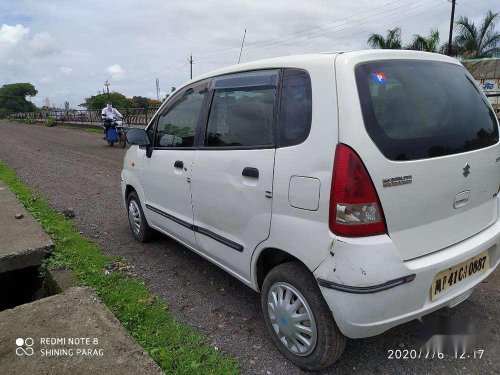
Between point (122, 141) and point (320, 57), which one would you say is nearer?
point (320, 57)

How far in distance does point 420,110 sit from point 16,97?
10576cm

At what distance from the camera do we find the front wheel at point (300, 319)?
213 centimetres

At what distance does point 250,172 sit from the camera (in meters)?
2.44

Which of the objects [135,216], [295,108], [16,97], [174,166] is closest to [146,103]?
[135,216]

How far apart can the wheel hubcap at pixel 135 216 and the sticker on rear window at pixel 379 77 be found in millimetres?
3000

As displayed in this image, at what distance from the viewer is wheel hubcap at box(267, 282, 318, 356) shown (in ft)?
7.24

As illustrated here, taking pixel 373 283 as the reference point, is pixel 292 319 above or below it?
below

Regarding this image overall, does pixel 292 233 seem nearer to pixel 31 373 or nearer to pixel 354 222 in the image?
pixel 354 222

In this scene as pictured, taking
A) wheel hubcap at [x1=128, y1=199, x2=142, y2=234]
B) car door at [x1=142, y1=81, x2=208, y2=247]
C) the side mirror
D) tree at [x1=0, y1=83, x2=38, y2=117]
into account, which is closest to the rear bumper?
car door at [x1=142, y1=81, x2=208, y2=247]

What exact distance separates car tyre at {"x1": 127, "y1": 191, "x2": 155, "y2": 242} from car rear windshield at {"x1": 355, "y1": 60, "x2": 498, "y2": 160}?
290cm

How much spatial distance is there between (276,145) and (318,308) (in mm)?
935

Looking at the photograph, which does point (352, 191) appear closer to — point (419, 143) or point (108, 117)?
point (419, 143)

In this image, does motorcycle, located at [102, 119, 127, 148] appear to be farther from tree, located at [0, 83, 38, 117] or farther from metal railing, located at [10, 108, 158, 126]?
tree, located at [0, 83, 38, 117]

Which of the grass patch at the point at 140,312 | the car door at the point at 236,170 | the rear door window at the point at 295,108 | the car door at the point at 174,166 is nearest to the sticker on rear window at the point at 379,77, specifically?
the rear door window at the point at 295,108
